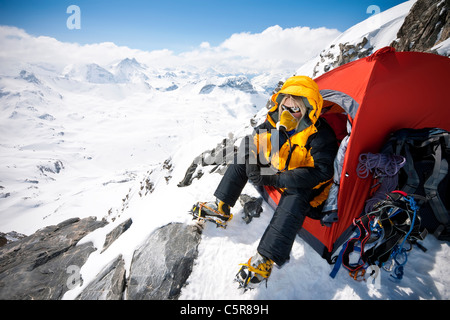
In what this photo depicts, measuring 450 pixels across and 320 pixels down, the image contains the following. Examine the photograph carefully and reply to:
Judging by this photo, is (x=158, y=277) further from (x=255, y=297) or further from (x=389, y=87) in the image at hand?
(x=389, y=87)

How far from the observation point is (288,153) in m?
3.57

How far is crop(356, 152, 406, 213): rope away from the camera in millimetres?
3299

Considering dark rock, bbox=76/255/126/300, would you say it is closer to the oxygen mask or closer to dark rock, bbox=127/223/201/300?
dark rock, bbox=127/223/201/300

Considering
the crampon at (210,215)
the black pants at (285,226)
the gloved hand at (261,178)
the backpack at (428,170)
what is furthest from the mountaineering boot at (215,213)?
the backpack at (428,170)

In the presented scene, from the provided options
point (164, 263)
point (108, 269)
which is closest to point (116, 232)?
point (108, 269)

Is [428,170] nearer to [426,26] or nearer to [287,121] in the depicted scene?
[287,121]

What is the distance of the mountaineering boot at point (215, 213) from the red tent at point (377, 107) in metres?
1.66

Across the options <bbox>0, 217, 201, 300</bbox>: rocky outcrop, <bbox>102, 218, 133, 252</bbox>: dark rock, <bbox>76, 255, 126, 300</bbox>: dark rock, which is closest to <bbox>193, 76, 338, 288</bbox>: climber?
<bbox>0, 217, 201, 300</bbox>: rocky outcrop

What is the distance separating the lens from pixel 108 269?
3904 millimetres

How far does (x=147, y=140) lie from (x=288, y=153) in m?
206

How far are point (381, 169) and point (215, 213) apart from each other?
325 cm

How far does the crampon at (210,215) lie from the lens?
4.16m

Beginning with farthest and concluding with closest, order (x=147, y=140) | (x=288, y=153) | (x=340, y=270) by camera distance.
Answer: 1. (x=147, y=140)
2. (x=288, y=153)
3. (x=340, y=270)
